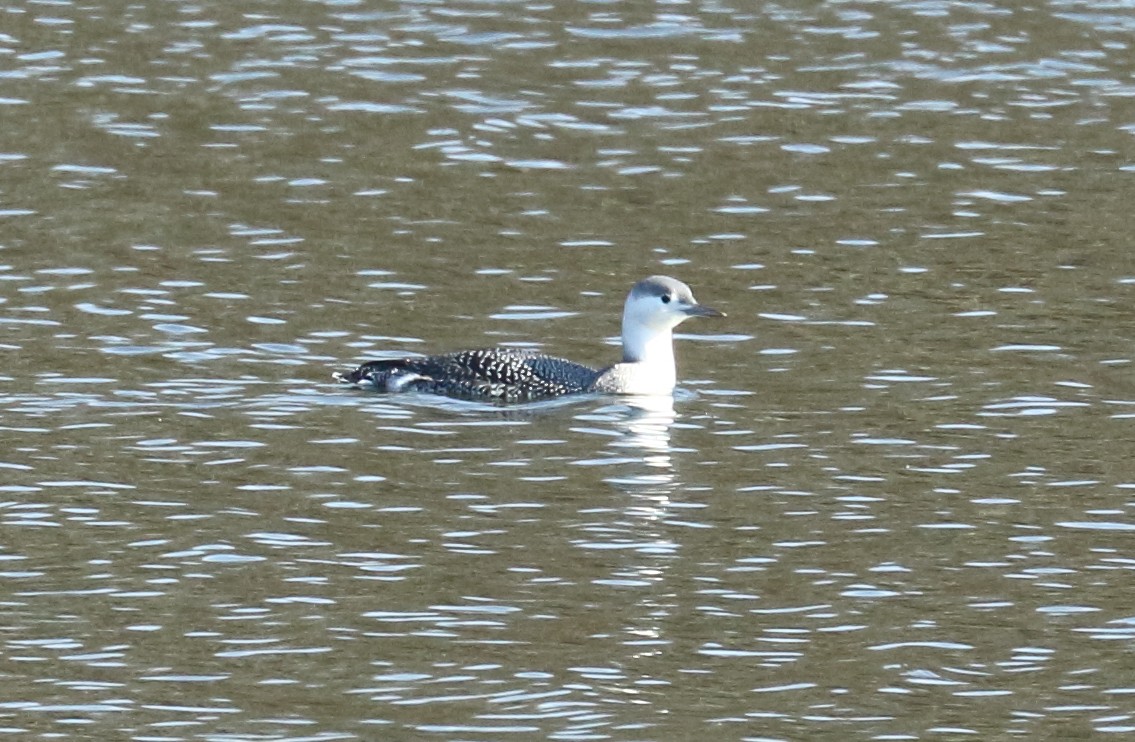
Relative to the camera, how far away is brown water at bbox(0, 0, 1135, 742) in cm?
1146

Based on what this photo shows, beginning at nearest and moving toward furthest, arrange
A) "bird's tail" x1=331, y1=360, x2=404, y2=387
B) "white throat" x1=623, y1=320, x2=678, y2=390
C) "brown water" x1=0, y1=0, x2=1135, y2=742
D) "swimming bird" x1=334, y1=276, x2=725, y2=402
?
1. "brown water" x1=0, y1=0, x2=1135, y2=742
2. "bird's tail" x1=331, y1=360, x2=404, y2=387
3. "swimming bird" x1=334, y1=276, x2=725, y2=402
4. "white throat" x1=623, y1=320, x2=678, y2=390

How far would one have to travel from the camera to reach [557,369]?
668 inches

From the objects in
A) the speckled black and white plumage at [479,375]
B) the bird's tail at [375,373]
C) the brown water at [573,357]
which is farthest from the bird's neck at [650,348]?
the bird's tail at [375,373]

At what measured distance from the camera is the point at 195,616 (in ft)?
39.8

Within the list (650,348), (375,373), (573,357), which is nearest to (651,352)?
(650,348)

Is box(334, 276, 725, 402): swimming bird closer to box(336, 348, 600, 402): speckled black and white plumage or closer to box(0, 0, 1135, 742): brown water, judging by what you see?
box(336, 348, 600, 402): speckled black and white plumage

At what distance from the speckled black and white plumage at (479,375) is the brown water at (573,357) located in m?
0.18

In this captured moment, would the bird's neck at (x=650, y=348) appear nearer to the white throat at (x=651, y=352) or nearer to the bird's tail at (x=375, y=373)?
the white throat at (x=651, y=352)

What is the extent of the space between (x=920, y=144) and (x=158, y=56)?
8.16 m

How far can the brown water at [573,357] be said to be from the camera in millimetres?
11461

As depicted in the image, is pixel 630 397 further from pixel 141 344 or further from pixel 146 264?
pixel 146 264

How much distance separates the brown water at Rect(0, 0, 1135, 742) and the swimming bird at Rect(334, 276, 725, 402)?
0.65 ft

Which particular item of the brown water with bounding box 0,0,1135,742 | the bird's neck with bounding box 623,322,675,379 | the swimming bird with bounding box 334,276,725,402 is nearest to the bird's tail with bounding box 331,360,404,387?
the swimming bird with bounding box 334,276,725,402

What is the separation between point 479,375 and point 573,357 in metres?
1.56
